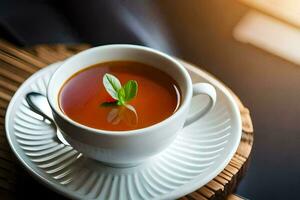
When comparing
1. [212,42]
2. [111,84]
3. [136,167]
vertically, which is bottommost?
[136,167]

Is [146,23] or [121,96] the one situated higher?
[146,23]

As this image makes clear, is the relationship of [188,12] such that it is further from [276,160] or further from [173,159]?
[173,159]

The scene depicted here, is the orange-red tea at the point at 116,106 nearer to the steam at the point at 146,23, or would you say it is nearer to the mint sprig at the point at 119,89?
the mint sprig at the point at 119,89

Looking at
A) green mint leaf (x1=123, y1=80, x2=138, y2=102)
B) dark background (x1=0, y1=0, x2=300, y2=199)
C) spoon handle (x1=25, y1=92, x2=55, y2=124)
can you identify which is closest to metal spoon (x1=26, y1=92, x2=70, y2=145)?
spoon handle (x1=25, y1=92, x2=55, y2=124)

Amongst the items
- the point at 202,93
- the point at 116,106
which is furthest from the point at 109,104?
the point at 202,93

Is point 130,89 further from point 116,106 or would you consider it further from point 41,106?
point 41,106

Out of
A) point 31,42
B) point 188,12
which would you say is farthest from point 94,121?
point 188,12
